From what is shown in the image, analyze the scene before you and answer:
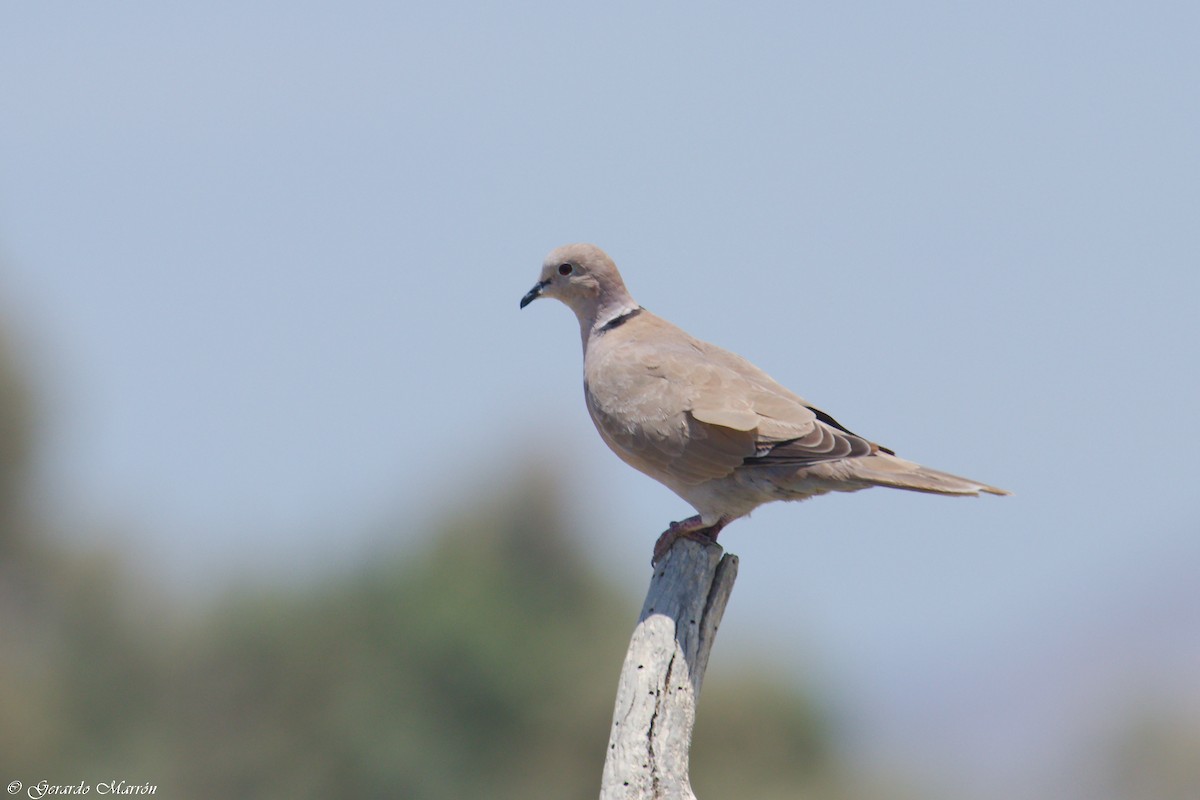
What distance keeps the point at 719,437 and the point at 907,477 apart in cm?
82

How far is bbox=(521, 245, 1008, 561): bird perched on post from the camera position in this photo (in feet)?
22.3

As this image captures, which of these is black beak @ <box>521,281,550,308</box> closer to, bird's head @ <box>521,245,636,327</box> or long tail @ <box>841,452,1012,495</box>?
bird's head @ <box>521,245,636,327</box>

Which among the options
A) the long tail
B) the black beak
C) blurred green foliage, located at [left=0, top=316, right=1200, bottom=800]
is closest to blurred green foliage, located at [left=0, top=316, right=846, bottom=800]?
blurred green foliage, located at [left=0, top=316, right=1200, bottom=800]

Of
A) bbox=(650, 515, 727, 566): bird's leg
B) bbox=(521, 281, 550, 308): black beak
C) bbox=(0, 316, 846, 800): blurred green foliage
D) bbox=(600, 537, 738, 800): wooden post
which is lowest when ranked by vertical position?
bbox=(0, 316, 846, 800): blurred green foliage

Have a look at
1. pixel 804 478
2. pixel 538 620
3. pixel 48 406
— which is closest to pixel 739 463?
pixel 804 478

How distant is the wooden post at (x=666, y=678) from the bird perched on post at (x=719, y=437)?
352 millimetres

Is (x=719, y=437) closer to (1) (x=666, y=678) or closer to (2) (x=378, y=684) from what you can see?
(1) (x=666, y=678)

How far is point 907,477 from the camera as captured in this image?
6.59m

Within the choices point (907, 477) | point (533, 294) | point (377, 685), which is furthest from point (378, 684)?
point (907, 477)

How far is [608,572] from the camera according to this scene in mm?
23844

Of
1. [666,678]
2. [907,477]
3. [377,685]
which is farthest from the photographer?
[377,685]

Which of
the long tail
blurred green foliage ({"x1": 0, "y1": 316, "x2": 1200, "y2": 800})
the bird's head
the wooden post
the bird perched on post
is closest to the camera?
the wooden post

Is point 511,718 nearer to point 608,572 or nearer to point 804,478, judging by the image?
point 608,572

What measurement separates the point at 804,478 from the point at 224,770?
14880 mm
